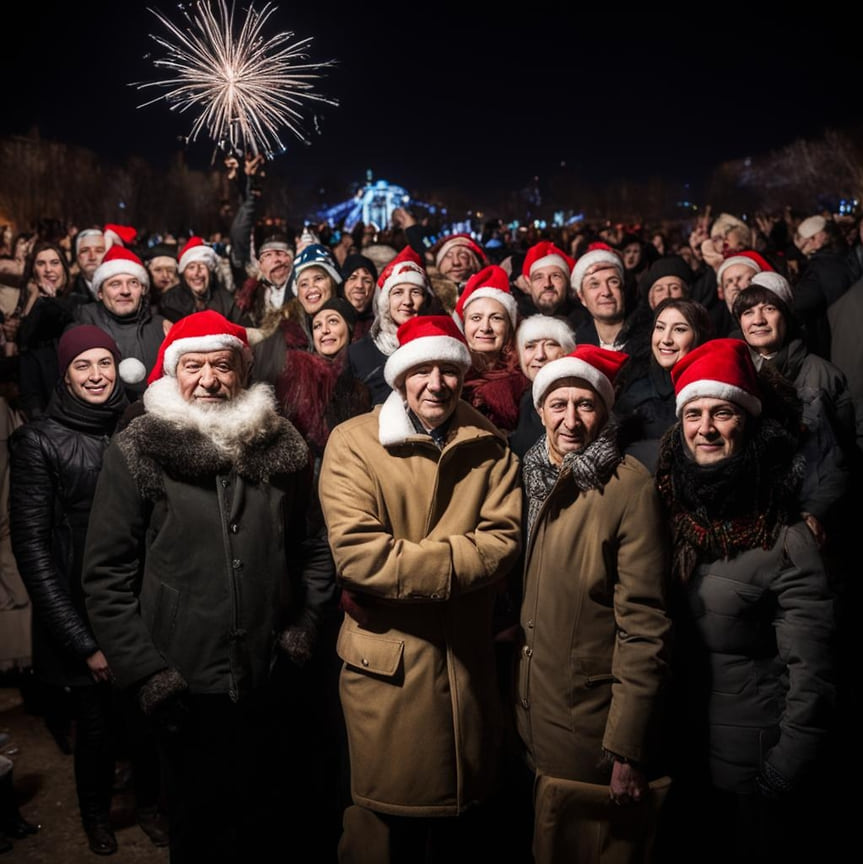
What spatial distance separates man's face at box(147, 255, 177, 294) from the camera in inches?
309

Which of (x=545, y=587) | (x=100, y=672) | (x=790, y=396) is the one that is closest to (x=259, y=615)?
(x=100, y=672)

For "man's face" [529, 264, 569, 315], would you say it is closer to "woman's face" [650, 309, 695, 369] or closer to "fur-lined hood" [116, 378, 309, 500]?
"woman's face" [650, 309, 695, 369]

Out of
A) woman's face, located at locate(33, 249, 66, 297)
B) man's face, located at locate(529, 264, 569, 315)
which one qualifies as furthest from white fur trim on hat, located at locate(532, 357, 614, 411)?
woman's face, located at locate(33, 249, 66, 297)

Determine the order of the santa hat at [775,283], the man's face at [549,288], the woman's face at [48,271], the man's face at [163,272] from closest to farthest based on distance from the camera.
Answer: the santa hat at [775,283] → the man's face at [549,288] → the woman's face at [48,271] → the man's face at [163,272]

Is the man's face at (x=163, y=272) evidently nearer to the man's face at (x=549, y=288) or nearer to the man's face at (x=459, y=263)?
the man's face at (x=459, y=263)

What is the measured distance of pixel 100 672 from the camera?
12.4ft

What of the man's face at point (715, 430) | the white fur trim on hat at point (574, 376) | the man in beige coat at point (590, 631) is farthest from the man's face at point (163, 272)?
the man's face at point (715, 430)

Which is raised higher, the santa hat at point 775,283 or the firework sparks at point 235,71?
the firework sparks at point 235,71

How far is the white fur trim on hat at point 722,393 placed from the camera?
3359mm

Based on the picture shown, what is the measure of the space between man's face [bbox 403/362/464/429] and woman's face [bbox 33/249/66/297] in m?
4.81

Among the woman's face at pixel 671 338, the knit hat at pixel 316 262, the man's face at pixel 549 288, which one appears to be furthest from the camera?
the man's face at pixel 549 288

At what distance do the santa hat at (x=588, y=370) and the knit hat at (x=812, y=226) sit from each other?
5.60 metres

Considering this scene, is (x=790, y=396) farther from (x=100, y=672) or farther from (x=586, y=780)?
(x=100, y=672)

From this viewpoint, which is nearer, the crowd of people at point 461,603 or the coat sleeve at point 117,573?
the crowd of people at point 461,603
